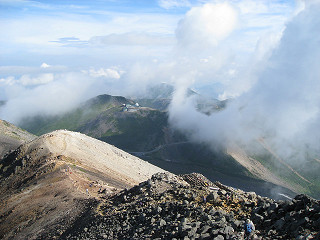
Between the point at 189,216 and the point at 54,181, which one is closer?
the point at 189,216

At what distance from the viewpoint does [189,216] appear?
2638cm

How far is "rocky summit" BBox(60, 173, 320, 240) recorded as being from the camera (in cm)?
2142

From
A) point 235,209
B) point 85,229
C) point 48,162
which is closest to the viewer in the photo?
point 235,209

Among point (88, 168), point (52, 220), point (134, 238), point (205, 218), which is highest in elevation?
point (205, 218)

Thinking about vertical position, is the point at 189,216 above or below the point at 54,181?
above

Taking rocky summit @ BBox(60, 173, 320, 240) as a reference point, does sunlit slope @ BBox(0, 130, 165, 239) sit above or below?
below

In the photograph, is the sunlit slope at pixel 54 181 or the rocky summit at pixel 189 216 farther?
the sunlit slope at pixel 54 181

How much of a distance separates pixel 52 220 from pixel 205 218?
85.2 feet

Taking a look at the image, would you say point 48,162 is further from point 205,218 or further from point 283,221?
point 283,221

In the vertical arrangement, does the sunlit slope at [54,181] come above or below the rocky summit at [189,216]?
below

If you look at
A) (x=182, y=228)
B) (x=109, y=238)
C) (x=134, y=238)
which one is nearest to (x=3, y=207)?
(x=109, y=238)

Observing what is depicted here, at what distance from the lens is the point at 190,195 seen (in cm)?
3247

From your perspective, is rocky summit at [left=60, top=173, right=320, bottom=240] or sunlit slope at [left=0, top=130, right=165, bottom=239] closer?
rocky summit at [left=60, top=173, right=320, bottom=240]

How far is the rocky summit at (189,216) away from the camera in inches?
843
